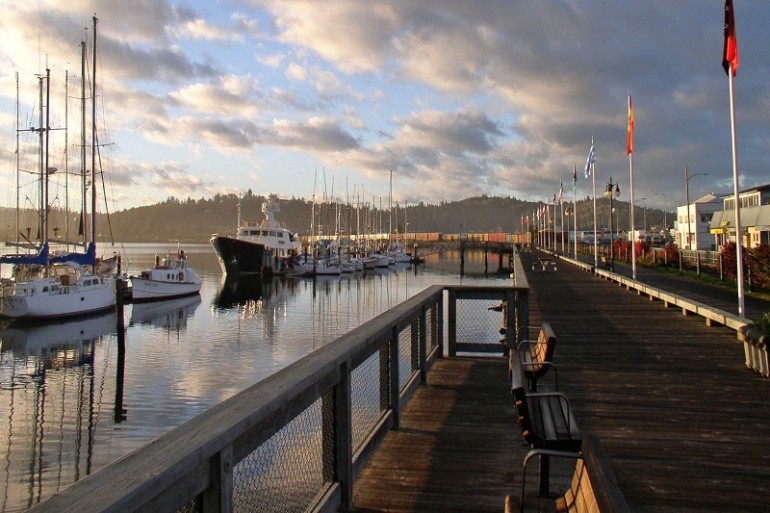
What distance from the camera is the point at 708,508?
452 cm

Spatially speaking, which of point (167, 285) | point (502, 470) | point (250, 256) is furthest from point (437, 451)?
point (250, 256)

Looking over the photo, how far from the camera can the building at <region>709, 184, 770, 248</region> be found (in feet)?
144

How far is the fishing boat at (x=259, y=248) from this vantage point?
77.3 meters

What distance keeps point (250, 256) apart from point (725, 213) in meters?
49.4

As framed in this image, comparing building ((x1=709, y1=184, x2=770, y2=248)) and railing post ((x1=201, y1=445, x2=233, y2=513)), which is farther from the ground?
building ((x1=709, y1=184, x2=770, y2=248))

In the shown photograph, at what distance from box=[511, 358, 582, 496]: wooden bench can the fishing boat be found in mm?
74530

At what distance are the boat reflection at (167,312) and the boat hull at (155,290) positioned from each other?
1.34 feet

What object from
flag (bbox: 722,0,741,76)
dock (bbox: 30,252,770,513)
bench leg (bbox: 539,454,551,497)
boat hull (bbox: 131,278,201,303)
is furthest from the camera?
boat hull (bbox: 131,278,201,303)

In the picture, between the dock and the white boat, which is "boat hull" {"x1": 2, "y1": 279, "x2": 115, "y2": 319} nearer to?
the white boat

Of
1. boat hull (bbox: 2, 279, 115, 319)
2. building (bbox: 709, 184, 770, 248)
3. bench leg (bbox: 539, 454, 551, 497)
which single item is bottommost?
boat hull (bbox: 2, 279, 115, 319)

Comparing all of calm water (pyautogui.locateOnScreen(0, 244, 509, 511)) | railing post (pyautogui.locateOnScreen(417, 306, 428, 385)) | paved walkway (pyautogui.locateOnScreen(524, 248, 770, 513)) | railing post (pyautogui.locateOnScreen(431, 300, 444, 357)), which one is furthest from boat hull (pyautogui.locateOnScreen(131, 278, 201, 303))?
railing post (pyautogui.locateOnScreen(417, 306, 428, 385))

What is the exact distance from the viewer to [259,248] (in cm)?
7931

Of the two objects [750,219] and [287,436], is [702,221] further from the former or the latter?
[287,436]

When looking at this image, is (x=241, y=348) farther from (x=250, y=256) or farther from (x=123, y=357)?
(x=250, y=256)
